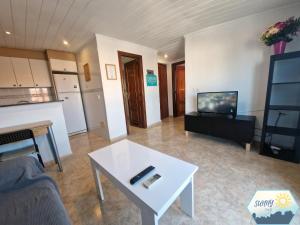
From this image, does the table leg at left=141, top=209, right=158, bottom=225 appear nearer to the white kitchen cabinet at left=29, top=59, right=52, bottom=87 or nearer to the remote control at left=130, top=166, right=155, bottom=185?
the remote control at left=130, top=166, right=155, bottom=185

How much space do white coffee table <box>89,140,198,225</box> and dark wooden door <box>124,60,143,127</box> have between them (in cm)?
232

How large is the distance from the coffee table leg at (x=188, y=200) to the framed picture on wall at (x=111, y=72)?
2563 mm

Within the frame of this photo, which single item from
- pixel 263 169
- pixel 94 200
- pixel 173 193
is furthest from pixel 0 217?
pixel 263 169

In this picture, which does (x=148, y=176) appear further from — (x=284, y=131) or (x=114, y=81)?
(x=114, y=81)

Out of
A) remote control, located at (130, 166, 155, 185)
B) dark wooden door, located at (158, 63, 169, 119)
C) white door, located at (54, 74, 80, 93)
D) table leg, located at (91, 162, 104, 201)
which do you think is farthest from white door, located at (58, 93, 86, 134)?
remote control, located at (130, 166, 155, 185)

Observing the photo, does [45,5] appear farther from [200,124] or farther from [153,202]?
[200,124]

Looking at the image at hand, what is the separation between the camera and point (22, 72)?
3.07 meters

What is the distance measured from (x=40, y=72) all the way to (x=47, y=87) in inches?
15.7

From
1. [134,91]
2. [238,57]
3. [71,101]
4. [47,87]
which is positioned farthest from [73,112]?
[238,57]

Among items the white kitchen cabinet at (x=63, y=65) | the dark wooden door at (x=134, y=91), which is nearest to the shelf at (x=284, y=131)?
the dark wooden door at (x=134, y=91)

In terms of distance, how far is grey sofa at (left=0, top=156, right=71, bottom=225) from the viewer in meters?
0.69

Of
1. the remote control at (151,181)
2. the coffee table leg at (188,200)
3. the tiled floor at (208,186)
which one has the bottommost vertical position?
the tiled floor at (208,186)

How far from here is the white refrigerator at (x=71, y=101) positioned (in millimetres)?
3404

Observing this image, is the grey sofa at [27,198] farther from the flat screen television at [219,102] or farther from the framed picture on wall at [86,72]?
the flat screen television at [219,102]
